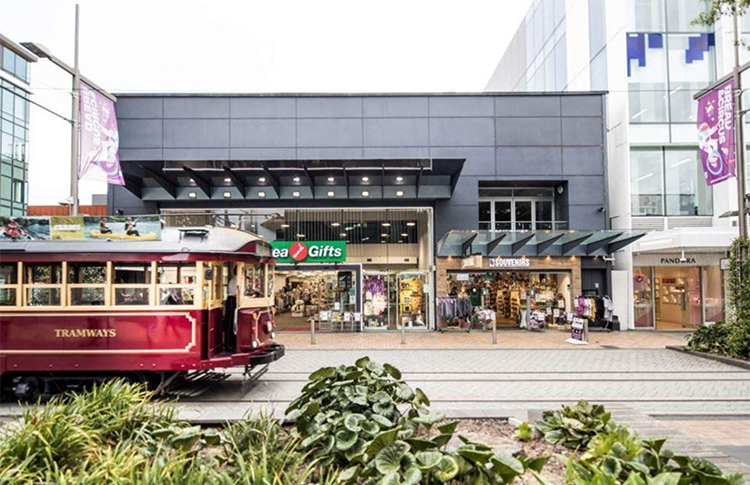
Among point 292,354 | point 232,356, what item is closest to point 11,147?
point 292,354

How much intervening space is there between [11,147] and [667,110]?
3753cm

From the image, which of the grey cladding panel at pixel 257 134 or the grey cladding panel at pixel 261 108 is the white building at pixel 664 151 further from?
the grey cladding panel at pixel 257 134

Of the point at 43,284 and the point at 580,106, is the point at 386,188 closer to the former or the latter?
the point at 580,106

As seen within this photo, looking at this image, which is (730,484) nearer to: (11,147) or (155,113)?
(155,113)

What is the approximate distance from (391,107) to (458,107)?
3014 millimetres

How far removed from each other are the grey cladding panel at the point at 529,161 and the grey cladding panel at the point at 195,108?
12.4 meters

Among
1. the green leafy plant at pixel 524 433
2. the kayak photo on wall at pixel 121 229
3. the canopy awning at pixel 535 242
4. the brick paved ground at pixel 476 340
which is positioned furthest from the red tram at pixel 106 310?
the canopy awning at pixel 535 242

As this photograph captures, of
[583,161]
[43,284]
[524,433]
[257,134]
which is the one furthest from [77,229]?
[583,161]

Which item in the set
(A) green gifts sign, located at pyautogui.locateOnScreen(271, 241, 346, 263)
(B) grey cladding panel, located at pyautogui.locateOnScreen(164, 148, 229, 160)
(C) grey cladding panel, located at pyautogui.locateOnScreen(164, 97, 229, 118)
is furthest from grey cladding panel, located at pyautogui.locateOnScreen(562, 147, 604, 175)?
(C) grey cladding panel, located at pyautogui.locateOnScreen(164, 97, 229, 118)

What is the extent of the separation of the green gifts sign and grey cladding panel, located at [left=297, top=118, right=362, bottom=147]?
4.37 m

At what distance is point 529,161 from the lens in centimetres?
2156

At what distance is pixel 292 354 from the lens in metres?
14.8

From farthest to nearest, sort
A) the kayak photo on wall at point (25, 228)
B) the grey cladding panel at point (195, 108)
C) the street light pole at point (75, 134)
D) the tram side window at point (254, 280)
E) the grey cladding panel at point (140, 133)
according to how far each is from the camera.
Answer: the grey cladding panel at point (195, 108) < the grey cladding panel at point (140, 133) < the street light pole at point (75, 134) < the tram side window at point (254, 280) < the kayak photo on wall at point (25, 228)

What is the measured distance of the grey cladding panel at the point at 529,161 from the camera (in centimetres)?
2153
